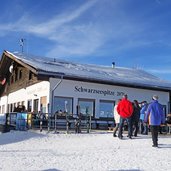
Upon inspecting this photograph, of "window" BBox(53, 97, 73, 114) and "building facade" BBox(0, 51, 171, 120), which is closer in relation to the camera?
"building facade" BBox(0, 51, 171, 120)

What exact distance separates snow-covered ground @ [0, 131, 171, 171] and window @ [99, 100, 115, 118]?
917 centimetres

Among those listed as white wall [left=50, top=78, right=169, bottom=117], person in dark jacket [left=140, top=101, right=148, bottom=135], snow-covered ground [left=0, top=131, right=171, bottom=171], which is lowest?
snow-covered ground [left=0, top=131, right=171, bottom=171]

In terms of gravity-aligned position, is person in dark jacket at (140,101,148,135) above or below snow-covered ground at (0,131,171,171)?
above

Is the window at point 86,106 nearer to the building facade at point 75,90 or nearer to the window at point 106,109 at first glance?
the building facade at point 75,90

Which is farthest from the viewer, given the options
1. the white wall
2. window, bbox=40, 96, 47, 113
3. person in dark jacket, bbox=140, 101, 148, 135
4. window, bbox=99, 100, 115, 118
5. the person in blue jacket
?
window, bbox=99, 100, 115, 118

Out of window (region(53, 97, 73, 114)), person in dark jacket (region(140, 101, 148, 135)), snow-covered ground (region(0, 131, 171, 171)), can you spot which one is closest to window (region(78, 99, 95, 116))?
window (region(53, 97, 73, 114))

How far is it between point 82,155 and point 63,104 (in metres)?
11.8

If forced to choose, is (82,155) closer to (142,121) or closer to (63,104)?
(142,121)

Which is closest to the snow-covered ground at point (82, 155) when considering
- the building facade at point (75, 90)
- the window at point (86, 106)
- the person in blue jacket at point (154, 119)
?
the person in blue jacket at point (154, 119)

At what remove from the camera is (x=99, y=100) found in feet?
73.8

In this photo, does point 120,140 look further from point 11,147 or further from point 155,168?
point 155,168

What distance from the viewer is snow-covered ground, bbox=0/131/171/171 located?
26.5ft

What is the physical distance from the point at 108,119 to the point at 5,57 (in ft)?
31.7

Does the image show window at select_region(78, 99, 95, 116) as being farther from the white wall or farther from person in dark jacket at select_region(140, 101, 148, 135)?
person in dark jacket at select_region(140, 101, 148, 135)
